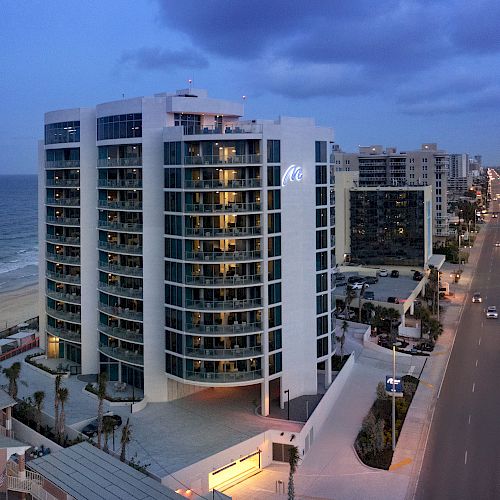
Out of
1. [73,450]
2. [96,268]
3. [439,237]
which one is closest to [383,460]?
[73,450]

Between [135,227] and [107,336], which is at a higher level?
[135,227]

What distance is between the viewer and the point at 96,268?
48.3 meters

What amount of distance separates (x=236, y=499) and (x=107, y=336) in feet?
60.2

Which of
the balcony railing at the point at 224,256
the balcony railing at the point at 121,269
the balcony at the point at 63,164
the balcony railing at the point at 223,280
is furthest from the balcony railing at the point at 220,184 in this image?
the balcony at the point at 63,164

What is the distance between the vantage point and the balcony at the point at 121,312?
4391 cm

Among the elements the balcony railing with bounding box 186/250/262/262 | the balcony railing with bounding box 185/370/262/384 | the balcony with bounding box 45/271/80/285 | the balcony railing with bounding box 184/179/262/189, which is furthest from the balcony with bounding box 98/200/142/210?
the balcony railing with bounding box 185/370/262/384

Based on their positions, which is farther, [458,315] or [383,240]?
[383,240]

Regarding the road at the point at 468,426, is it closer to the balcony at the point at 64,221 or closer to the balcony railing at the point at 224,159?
the balcony railing at the point at 224,159

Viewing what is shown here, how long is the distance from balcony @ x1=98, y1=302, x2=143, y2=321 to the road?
21.6m

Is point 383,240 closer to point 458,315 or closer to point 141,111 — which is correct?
point 458,315

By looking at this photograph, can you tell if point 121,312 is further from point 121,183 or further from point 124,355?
point 121,183

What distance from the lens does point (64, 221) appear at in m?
49.6

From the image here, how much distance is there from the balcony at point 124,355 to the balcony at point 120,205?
1051cm

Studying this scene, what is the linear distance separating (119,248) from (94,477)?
2061 centimetres
